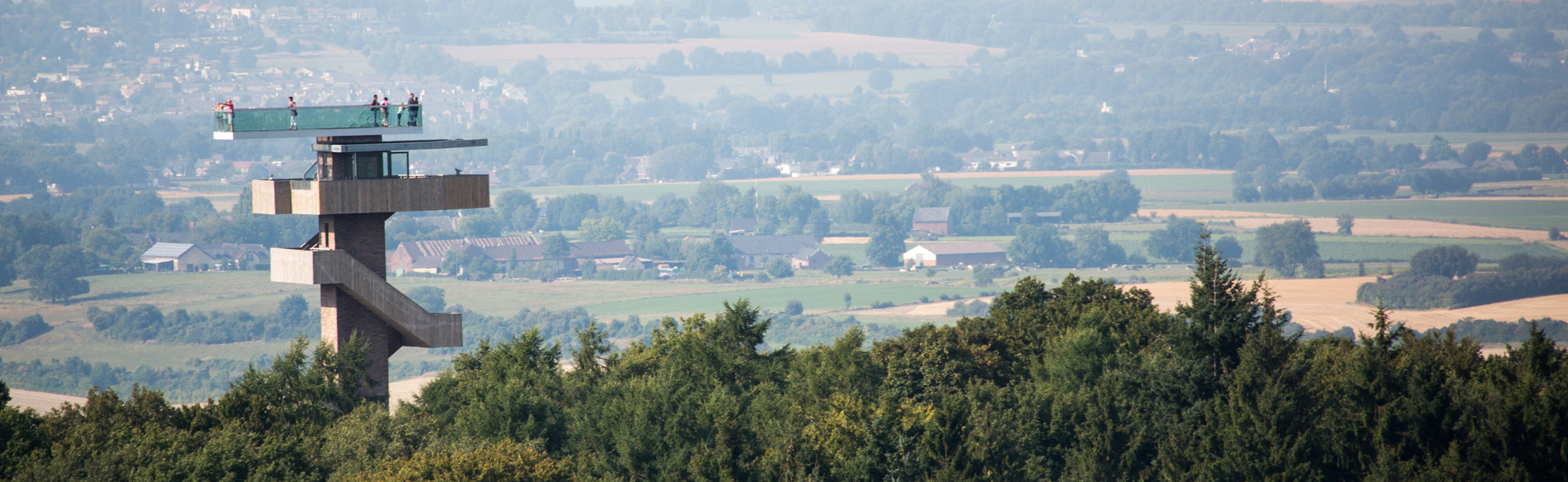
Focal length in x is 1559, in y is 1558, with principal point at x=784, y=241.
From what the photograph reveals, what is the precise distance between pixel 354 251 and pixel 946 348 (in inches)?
924

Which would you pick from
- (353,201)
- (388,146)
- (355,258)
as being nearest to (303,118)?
(388,146)

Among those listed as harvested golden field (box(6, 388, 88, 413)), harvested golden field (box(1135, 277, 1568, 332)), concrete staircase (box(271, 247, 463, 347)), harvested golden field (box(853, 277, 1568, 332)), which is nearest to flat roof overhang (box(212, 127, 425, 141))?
concrete staircase (box(271, 247, 463, 347))

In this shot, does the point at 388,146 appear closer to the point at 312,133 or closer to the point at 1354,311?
the point at 312,133

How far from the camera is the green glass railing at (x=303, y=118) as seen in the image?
51.2m

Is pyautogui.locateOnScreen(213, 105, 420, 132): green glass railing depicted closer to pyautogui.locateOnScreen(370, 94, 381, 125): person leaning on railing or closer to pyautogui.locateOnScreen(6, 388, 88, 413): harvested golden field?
pyautogui.locateOnScreen(370, 94, 381, 125): person leaning on railing

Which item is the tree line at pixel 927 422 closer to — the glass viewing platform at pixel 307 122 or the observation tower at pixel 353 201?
→ the observation tower at pixel 353 201

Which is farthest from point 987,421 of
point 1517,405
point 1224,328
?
point 1517,405

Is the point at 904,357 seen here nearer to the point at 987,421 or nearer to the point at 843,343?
the point at 843,343

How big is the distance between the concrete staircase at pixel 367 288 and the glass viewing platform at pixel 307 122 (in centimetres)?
391

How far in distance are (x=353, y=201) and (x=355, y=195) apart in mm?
195

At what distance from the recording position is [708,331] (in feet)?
215

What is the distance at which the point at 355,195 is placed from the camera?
50812mm

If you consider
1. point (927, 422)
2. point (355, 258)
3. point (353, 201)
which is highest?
point (353, 201)

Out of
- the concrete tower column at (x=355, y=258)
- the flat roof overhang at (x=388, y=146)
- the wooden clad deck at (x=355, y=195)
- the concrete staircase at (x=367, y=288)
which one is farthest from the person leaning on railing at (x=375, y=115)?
the concrete staircase at (x=367, y=288)
